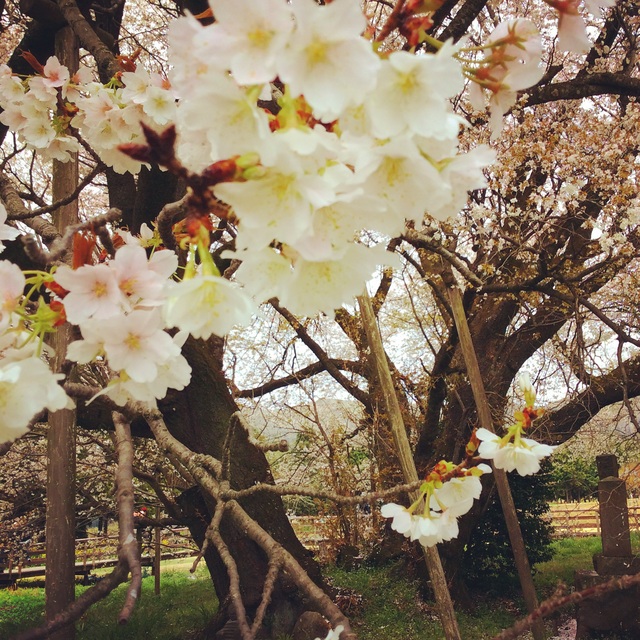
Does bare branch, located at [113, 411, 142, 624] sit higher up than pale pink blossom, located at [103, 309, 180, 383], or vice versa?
pale pink blossom, located at [103, 309, 180, 383]

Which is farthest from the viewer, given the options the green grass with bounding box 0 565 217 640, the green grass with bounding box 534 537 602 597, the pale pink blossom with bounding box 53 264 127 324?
the green grass with bounding box 534 537 602 597

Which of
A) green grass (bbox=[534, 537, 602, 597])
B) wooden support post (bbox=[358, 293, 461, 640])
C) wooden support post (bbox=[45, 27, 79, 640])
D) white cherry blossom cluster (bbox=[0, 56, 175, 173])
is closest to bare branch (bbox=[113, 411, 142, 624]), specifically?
white cherry blossom cluster (bbox=[0, 56, 175, 173])

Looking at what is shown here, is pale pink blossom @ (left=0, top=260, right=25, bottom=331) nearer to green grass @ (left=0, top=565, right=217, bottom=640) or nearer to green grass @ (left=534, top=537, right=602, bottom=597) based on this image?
green grass @ (left=0, top=565, right=217, bottom=640)

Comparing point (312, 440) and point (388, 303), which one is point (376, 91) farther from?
point (388, 303)

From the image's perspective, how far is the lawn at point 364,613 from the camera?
13.9 ft

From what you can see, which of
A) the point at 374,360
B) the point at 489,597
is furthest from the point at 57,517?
the point at 489,597

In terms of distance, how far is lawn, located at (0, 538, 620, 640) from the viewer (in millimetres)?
4227

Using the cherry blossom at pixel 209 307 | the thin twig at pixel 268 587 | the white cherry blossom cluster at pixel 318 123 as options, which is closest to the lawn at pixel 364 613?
the thin twig at pixel 268 587

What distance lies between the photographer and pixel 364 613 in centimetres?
464

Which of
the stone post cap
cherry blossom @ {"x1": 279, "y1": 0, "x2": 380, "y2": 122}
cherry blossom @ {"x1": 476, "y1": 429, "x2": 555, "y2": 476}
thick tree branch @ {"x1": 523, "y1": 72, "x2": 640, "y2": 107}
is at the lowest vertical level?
the stone post cap

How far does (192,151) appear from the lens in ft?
1.80

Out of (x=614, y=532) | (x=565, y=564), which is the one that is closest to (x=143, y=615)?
(x=614, y=532)

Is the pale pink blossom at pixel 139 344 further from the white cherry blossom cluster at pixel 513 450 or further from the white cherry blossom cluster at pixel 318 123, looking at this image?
the white cherry blossom cluster at pixel 513 450

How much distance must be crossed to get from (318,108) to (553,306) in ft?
16.1
